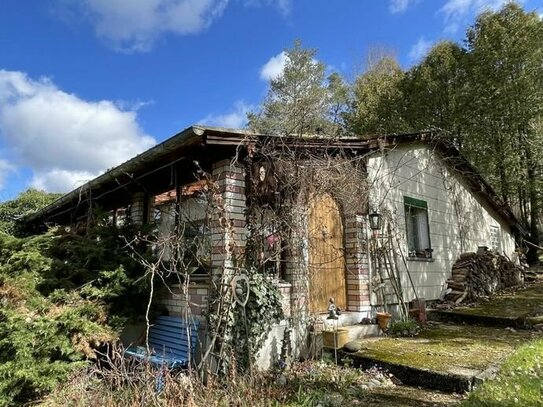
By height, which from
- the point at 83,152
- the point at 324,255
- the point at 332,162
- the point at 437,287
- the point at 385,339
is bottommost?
the point at 385,339

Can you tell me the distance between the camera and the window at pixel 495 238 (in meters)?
13.2

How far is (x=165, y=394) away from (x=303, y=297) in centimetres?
293

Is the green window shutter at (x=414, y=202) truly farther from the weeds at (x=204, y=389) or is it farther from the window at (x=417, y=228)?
the weeds at (x=204, y=389)

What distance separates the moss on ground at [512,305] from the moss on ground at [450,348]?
36.2 inches

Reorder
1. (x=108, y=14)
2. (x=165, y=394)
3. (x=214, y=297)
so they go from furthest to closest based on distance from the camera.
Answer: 1. (x=108, y=14)
2. (x=214, y=297)
3. (x=165, y=394)

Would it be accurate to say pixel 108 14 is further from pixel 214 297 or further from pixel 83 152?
pixel 83 152

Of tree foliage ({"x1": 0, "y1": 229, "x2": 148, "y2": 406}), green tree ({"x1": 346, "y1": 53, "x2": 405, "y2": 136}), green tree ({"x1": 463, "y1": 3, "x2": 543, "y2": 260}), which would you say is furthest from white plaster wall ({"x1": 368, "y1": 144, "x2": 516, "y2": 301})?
green tree ({"x1": 346, "y1": 53, "x2": 405, "y2": 136})

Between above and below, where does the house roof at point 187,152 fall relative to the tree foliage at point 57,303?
above

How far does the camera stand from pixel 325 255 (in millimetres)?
6875

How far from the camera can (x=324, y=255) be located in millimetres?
6855

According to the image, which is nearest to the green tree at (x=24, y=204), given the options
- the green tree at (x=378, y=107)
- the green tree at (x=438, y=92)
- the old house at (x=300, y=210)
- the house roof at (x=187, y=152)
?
the house roof at (x=187, y=152)

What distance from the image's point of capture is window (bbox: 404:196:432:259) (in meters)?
8.87

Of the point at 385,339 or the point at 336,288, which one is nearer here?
the point at 385,339

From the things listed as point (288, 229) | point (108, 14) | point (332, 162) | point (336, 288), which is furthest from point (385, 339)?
point (108, 14)
